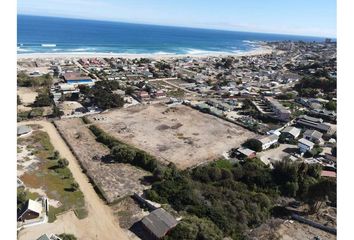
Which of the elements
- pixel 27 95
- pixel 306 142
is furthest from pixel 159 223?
pixel 27 95

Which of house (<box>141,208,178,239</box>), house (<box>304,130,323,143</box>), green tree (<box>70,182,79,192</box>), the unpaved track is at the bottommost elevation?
the unpaved track

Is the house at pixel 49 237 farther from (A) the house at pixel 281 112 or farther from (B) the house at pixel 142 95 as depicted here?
(A) the house at pixel 281 112

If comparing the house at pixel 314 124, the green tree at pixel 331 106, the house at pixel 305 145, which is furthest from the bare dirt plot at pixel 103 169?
the green tree at pixel 331 106

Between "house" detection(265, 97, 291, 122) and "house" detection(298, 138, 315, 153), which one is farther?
"house" detection(265, 97, 291, 122)

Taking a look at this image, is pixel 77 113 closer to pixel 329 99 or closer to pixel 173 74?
pixel 173 74

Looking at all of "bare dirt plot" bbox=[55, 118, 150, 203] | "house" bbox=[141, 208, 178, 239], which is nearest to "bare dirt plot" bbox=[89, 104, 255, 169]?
"bare dirt plot" bbox=[55, 118, 150, 203]

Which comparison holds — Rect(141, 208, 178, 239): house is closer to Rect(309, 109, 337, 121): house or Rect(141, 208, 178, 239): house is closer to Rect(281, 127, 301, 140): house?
Rect(281, 127, 301, 140): house

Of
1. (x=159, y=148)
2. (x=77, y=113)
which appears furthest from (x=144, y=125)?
(x=77, y=113)
